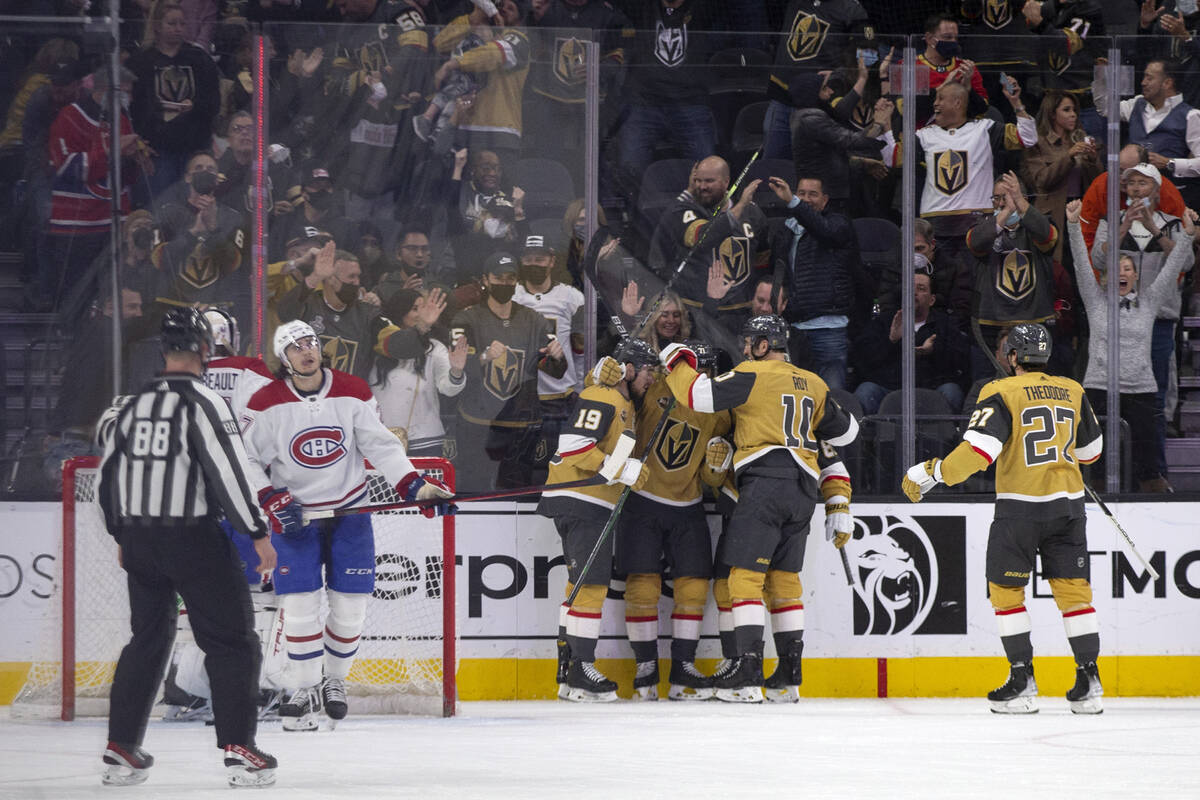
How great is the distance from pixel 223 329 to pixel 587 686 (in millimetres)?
1933

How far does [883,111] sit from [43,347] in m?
3.45

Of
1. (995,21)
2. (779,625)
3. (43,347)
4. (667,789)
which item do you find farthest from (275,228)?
(995,21)

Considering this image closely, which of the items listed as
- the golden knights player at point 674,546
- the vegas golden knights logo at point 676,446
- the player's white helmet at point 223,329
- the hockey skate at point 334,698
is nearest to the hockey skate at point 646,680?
the golden knights player at point 674,546

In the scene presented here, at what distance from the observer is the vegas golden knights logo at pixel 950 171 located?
20.7 feet

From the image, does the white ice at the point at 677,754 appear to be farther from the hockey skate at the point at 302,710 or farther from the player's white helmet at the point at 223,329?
the player's white helmet at the point at 223,329

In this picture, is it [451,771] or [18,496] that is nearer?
[451,771]

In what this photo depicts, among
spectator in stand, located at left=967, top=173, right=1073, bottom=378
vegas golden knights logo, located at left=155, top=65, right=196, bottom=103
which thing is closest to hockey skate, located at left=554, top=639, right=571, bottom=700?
spectator in stand, located at left=967, top=173, right=1073, bottom=378

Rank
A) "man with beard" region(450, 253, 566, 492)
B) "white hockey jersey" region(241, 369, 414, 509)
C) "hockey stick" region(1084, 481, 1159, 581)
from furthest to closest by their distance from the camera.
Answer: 1. "man with beard" region(450, 253, 566, 492)
2. "hockey stick" region(1084, 481, 1159, 581)
3. "white hockey jersey" region(241, 369, 414, 509)

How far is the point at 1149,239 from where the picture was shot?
20.6ft

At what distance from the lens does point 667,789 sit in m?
3.73

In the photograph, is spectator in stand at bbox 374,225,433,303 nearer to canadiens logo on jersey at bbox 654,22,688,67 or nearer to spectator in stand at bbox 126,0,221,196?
spectator in stand at bbox 126,0,221,196

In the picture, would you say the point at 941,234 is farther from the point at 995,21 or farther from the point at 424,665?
the point at 424,665

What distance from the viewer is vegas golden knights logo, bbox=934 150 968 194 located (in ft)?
20.7

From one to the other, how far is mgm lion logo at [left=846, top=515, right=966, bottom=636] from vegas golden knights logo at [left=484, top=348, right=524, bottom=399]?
4.92ft
